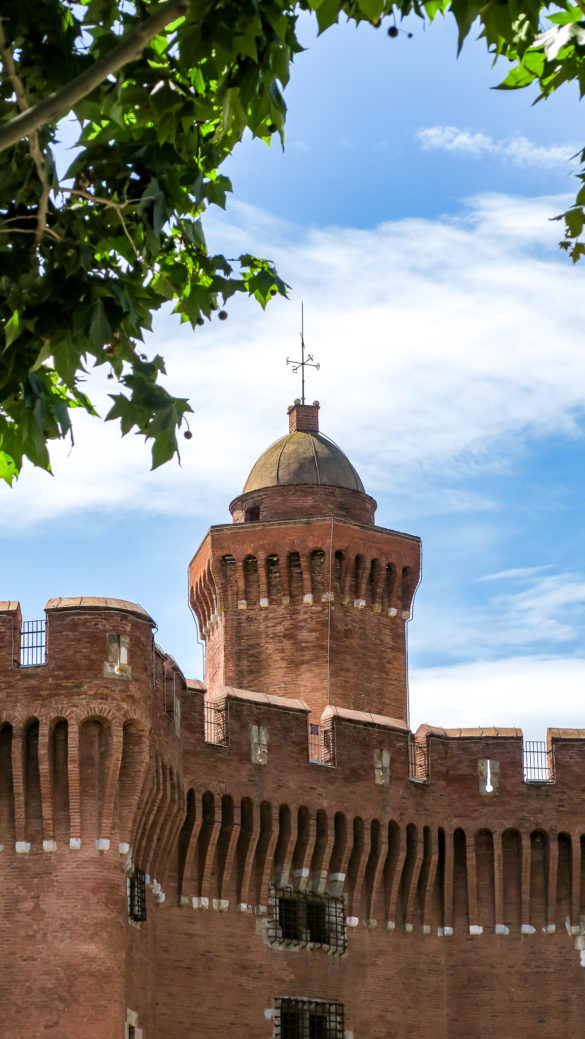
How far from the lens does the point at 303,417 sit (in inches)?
1523

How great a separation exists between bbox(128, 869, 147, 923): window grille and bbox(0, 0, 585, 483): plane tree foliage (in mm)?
16444

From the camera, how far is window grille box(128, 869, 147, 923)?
84.4ft

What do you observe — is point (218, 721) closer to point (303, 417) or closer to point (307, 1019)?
point (307, 1019)

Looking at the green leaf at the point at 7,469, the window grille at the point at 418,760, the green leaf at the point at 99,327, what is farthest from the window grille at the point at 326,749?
the green leaf at the point at 99,327

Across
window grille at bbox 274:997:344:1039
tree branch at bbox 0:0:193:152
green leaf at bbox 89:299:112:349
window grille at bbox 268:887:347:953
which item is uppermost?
tree branch at bbox 0:0:193:152

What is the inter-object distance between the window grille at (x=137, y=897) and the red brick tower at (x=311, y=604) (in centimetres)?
821

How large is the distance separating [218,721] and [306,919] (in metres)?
3.84

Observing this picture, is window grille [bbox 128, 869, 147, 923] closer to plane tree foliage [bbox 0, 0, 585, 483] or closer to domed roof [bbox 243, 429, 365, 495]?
domed roof [bbox 243, 429, 365, 495]

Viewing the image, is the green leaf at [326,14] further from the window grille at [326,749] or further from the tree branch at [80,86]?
the window grille at [326,749]

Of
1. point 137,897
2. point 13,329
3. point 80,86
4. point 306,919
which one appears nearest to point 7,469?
point 13,329

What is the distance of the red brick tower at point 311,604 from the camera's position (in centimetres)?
3431

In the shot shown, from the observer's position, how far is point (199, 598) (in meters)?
36.2

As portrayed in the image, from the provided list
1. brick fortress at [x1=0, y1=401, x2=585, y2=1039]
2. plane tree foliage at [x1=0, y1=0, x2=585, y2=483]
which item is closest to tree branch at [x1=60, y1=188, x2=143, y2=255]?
plane tree foliage at [x1=0, y1=0, x2=585, y2=483]

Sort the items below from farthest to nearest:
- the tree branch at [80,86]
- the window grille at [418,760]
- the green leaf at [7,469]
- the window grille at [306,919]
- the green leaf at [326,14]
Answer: the window grille at [418,760], the window grille at [306,919], the green leaf at [7,469], the green leaf at [326,14], the tree branch at [80,86]
